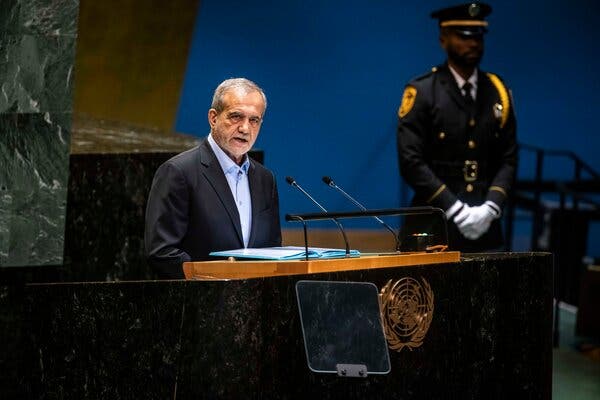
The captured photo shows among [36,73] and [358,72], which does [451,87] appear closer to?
[36,73]

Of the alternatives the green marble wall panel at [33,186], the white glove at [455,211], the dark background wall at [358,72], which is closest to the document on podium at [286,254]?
the green marble wall panel at [33,186]

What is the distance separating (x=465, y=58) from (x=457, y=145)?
36 cm

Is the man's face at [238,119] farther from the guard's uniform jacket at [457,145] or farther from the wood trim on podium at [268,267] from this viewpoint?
the guard's uniform jacket at [457,145]

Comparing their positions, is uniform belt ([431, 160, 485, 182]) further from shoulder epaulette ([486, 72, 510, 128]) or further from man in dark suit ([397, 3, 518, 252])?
shoulder epaulette ([486, 72, 510, 128])

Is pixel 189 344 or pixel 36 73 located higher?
pixel 36 73

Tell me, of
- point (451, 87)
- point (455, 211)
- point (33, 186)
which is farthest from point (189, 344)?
point (451, 87)

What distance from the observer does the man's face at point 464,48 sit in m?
5.68

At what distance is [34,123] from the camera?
15.4ft

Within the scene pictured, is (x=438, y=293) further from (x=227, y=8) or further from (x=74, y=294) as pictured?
(x=227, y=8)

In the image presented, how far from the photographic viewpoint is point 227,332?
3348mm

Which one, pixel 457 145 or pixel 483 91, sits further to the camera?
pixel 483 91

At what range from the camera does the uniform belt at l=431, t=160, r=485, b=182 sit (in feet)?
18.7

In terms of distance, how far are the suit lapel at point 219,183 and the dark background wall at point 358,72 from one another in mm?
3623

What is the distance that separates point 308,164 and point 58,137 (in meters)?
3.40
